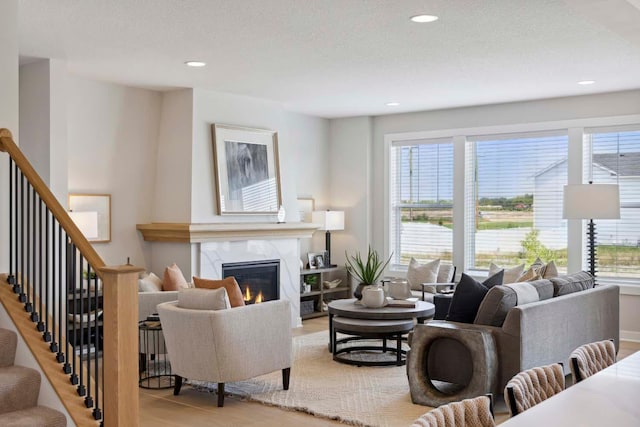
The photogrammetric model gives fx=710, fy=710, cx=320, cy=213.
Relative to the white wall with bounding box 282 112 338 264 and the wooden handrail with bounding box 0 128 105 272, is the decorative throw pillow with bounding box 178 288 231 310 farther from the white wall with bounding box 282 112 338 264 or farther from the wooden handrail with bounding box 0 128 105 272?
the white wall with bounding box 282 112 338 264

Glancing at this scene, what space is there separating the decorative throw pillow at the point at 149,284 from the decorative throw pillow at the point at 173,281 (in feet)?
0.23

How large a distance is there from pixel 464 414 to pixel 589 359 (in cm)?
102

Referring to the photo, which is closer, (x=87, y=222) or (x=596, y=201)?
(x=87, y=222)

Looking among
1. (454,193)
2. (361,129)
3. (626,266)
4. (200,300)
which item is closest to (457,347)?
(200,300)

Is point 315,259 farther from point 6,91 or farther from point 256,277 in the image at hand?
point 6,91

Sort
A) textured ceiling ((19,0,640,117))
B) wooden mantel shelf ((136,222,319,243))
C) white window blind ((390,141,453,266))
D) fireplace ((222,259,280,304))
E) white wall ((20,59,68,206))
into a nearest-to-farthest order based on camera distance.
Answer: textured ceiling ((19,0,640,117)) < white wall ((20,59,68,206)) < wooden mantel shelf ((136,222,319,243)) < fireplace ((222,259,280,304)) < white window blind ((390,141,453,266))

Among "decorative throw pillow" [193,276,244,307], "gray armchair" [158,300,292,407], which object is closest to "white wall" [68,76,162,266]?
"decorative throw pillow" [193,276,244,307]

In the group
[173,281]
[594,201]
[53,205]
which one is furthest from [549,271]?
[53,205]

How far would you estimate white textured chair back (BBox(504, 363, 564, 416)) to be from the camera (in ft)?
6.82

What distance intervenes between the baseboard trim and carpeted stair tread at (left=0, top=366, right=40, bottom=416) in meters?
6.12

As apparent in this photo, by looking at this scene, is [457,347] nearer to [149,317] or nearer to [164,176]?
[149,317]

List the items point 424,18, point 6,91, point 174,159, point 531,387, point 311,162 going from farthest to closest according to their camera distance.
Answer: point 311,162, point 174,159, point 424,18, point 6,91, point 531,387

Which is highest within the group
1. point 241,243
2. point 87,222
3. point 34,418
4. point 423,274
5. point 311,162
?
point 311,162

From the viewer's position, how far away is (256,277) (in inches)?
314
